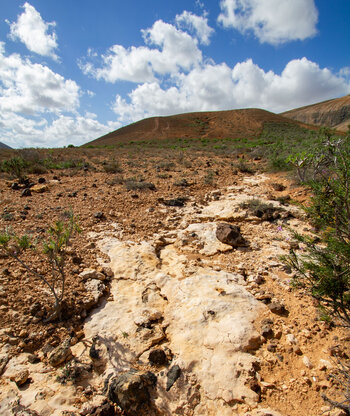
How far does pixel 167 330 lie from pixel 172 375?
0.52 meters

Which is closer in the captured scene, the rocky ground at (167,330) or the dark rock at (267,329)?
the rocky ground at (167,330)

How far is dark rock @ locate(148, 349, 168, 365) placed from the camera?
7.06 ft

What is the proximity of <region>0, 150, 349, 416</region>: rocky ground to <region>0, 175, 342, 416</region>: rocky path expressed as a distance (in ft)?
0.03

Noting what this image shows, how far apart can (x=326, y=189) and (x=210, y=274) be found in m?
1.95

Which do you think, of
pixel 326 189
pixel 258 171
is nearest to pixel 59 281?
pixel 326 189

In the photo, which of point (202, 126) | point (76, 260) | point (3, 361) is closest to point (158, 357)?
point (3, 361)

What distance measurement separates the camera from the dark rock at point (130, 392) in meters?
1.77

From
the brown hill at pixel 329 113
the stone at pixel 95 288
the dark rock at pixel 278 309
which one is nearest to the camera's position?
the dark rock at pixel 278 309

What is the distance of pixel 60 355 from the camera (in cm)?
212

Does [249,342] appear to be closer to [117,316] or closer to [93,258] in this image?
[117,316]

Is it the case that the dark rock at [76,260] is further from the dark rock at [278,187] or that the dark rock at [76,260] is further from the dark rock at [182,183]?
the dark rock at [278,187]

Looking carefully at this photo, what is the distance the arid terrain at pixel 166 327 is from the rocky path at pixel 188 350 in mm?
11

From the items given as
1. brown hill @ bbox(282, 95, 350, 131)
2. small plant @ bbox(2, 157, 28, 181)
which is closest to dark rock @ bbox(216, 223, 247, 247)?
small plant @ bbox(2, 157, 28, 181)

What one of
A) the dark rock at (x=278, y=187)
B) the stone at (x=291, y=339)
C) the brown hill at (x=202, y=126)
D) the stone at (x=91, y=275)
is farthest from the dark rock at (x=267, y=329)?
the brown hill at (x=202, y=126)
